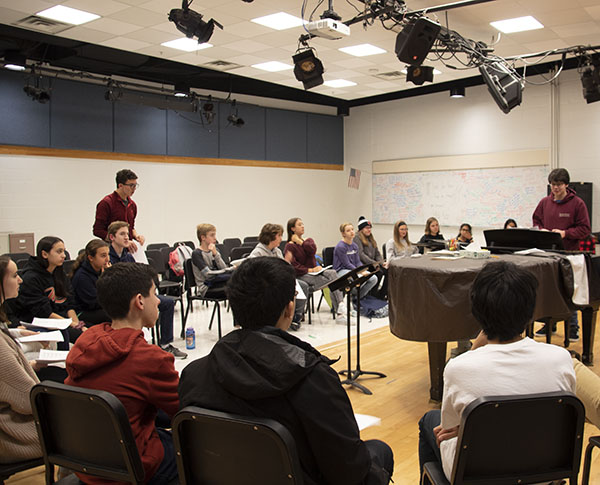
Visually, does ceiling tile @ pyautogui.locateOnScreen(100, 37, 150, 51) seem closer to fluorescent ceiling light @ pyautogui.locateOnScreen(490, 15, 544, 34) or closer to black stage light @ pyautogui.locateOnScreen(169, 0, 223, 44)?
black stage light @ pyautogui.locateOnScreen(169, 0, 223, 44)

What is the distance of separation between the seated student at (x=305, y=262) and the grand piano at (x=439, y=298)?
111 inches

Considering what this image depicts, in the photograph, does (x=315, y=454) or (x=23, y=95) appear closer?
(x=315, y=454)

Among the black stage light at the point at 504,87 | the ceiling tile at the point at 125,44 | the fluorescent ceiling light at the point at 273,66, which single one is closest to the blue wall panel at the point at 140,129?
the ceiling tile at the point at 125,44

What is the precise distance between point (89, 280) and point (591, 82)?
6829mm

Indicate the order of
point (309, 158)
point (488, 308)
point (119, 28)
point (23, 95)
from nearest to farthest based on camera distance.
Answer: point (488, 308) → point (119, 28) → point (23, 95) → point (309, 158)

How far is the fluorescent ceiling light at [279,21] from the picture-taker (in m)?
6.36

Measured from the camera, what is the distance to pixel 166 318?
5.25 m

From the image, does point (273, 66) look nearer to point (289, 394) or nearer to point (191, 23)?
point (191, 23)

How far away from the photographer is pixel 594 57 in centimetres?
824

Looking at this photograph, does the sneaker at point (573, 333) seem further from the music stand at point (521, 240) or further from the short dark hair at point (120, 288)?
the short dark hair at point (120, 288)

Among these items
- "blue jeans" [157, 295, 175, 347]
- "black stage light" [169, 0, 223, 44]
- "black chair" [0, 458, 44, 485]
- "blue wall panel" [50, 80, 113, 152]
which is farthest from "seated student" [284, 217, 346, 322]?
"black chair" [0, 458, 44, 485]

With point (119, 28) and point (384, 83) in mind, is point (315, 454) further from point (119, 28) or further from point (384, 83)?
point (384, 83)

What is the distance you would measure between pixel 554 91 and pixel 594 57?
1232mm

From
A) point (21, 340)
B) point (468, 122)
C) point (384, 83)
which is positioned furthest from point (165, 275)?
point (468, 122)
